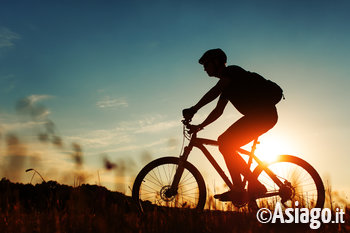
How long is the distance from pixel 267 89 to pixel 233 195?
5.38ft

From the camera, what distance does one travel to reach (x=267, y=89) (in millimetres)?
5066

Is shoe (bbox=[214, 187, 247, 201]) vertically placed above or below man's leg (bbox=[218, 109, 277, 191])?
below

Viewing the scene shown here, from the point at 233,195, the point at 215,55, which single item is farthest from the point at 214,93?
the point at 233,195

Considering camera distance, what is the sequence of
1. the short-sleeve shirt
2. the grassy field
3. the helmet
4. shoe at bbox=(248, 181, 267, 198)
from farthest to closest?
shoe at bbox=(248, 181, 267, 198) < the helmet < the short-sleeve shirt < the grassy field

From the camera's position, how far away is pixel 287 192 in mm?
5438

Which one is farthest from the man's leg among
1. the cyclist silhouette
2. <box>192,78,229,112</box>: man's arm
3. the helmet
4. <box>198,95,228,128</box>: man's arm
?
the helmet

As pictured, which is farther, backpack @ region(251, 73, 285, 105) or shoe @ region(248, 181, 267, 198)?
shoe @ region(248, 181, 267, 198)

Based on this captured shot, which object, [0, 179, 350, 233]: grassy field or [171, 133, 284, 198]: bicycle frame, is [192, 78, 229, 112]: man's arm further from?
[0, 179, 350, 233]: grassy field

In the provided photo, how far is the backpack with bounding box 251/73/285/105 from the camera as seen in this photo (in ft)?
16.6

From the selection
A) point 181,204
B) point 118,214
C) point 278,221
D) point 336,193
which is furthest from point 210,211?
point 336,193

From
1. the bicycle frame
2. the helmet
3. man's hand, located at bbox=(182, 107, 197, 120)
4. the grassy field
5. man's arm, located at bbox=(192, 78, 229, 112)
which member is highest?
the helmet

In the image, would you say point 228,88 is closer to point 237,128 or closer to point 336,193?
point 237,128

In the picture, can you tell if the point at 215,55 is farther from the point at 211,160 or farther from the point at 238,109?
the point at 211,160

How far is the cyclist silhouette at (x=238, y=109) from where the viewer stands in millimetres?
5062
